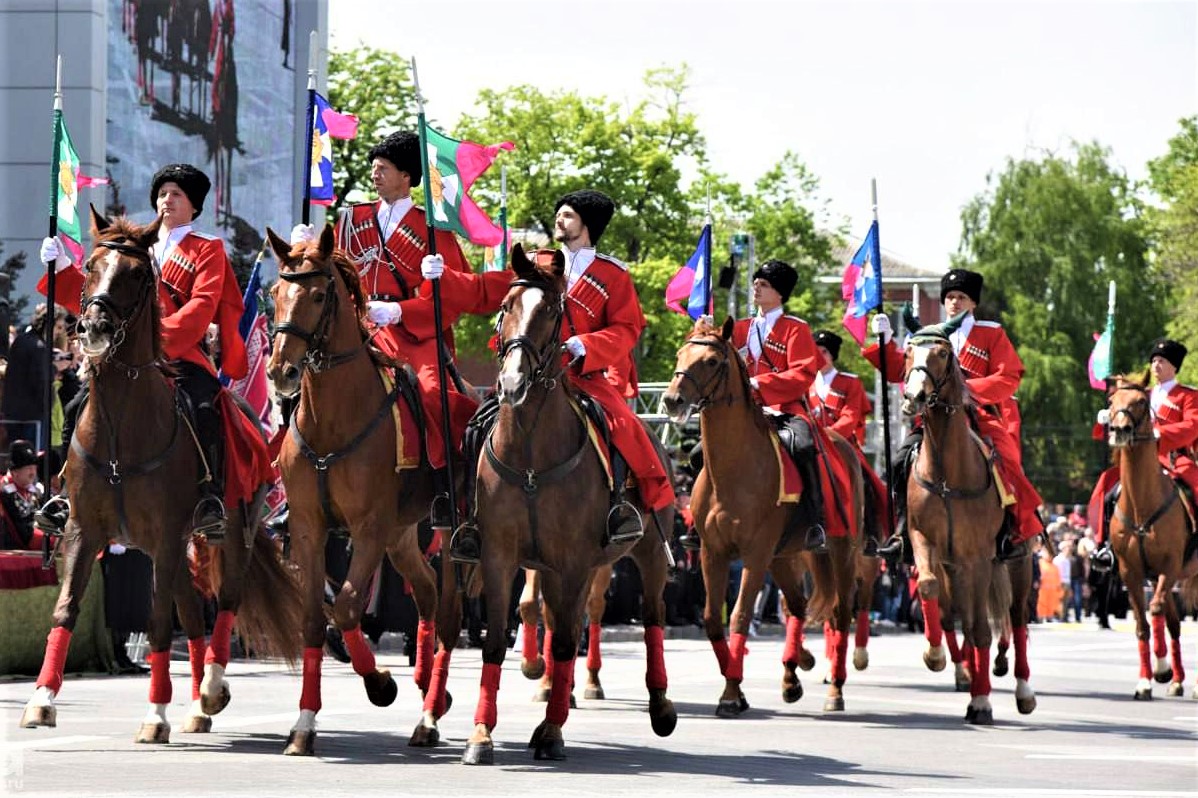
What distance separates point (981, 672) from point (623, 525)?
4.61m

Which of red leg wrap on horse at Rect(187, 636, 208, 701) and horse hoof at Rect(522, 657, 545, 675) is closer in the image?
red leg wrap on horse at Rect(187, 636, 208, 701)

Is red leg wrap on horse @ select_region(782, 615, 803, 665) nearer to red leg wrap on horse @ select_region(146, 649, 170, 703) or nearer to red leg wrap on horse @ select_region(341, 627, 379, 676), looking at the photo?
red leg wrap on horse @ select_region(341, 627, 379, 676)

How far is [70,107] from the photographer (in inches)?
1353

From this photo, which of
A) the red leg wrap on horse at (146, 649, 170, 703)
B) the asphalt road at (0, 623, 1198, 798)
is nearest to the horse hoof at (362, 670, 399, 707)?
the asphalt road at (0, 623, 1198, 798)

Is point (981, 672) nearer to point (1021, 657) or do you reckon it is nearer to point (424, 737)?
point (1021, 657)

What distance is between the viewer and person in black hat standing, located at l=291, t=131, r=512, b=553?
13.3 metres

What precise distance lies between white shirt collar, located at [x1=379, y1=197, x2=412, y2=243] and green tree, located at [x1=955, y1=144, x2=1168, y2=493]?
215ft

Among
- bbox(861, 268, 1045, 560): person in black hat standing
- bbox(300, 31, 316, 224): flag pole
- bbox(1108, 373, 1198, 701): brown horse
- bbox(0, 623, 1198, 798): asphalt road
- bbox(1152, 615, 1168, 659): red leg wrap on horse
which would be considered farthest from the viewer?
bbox(1152, 615, 1168, 659): red leg wrap on horse

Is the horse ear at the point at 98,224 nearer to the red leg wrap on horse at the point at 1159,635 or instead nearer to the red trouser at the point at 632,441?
the red trouser at the point at 632,441

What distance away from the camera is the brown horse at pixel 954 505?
631 inches

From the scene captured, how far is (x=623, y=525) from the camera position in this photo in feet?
41.1

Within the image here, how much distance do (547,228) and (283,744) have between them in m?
44.4

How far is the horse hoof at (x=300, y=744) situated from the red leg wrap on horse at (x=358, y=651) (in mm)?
832

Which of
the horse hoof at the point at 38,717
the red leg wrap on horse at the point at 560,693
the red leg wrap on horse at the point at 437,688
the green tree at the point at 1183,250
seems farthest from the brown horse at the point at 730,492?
the green tree at the point at 1183,250
